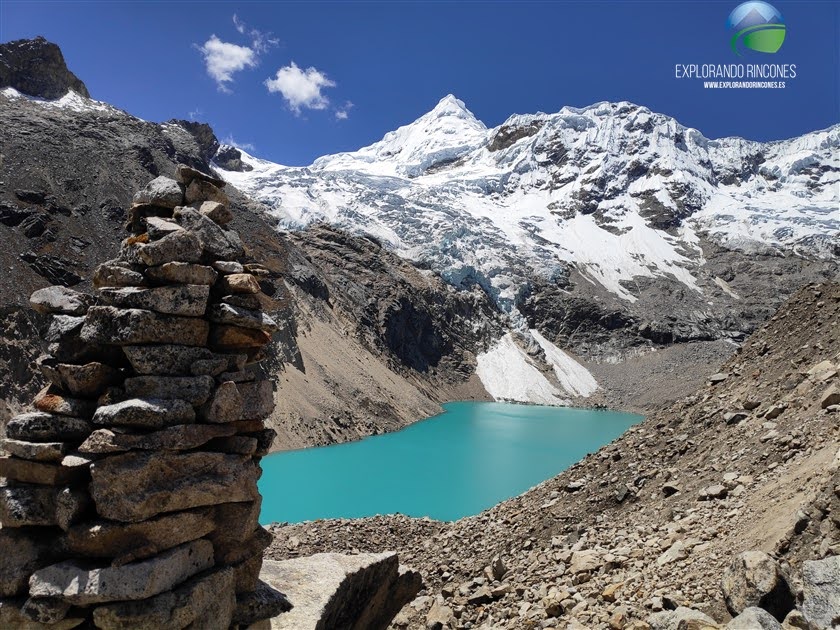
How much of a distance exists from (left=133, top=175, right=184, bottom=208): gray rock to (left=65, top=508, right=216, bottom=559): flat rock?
4.19m

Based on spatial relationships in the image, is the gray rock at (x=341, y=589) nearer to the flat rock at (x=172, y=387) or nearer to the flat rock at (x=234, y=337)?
the flat rock at (x=172, y=387)

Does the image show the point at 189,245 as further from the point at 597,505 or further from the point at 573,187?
the point at 573,187

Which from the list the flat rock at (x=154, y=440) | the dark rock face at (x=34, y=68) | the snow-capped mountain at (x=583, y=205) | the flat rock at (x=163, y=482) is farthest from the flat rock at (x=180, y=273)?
the snow-capped mountain at (x=583, y=205)

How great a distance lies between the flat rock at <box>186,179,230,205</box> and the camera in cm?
848

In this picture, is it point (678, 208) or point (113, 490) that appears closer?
point (113, 490)

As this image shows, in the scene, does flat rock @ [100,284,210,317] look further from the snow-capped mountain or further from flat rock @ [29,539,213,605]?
the snow-capped mountain

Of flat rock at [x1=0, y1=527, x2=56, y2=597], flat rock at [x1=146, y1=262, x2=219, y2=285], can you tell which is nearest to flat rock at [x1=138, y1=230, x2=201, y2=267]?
flat rock at [x1=146, y1=262, x2=219, y2=285]

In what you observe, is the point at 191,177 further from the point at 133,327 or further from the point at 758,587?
the point at 758,587

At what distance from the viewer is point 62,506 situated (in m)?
6.50

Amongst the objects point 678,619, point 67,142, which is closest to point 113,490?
point 678,619

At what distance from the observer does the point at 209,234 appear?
301 inches

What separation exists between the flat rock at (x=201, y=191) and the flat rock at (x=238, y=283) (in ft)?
5.15

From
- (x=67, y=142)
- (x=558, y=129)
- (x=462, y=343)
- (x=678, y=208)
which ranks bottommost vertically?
(x=462, y=343)

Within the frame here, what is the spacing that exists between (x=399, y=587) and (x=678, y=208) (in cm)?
16752
